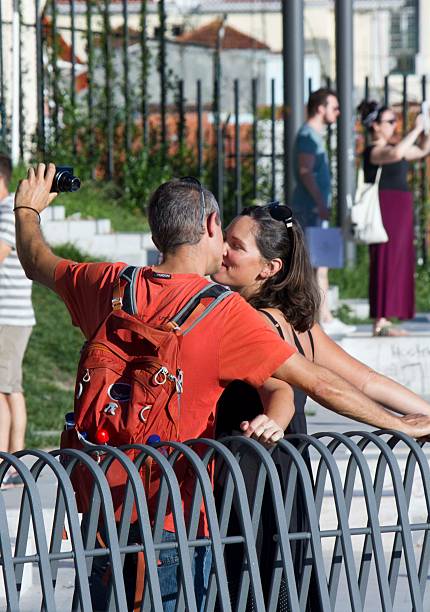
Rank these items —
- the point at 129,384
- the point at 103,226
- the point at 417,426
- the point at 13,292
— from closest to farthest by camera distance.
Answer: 1. the point at 129,384
2. the point at 417,426
3. the point at 13,292
4. the point at 103,226

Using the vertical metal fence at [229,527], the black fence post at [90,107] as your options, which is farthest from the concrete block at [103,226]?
the vertical metal fence at [229,527]

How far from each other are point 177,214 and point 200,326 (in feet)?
1.12

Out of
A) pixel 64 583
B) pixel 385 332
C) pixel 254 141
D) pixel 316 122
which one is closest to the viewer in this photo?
pixel 64 583

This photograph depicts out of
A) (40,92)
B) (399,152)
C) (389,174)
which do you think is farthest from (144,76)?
(399,152)

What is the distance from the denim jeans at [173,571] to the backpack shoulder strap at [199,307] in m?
0.56

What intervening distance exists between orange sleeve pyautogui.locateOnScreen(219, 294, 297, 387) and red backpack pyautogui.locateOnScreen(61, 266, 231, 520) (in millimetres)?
78

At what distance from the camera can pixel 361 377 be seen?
4.21 metres

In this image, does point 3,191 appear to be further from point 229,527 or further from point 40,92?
point 40,92

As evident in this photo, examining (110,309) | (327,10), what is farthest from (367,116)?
(327,10)

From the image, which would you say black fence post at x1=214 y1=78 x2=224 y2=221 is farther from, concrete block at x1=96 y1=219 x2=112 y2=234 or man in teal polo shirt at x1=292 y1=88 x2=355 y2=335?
man in teal polo shirt at x1=292 y1=88 x2=355 y2=335

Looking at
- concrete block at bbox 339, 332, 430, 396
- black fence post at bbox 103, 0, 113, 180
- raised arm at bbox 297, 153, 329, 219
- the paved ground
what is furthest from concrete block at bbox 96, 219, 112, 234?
the paved ground

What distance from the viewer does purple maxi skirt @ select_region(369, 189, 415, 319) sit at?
961 cm

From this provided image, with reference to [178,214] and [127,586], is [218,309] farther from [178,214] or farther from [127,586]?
[127,586]

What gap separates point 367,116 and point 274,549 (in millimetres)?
6058
